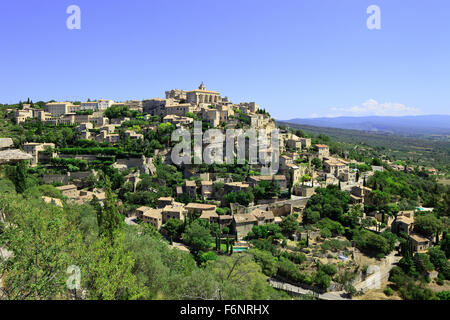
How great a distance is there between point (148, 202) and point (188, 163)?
25.8ft

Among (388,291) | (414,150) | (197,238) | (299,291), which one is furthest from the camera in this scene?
(414,150)

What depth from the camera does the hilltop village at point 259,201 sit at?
2095cm

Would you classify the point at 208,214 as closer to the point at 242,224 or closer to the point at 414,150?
the point at 242,224

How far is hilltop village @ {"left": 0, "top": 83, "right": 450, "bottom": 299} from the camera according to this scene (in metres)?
21.0

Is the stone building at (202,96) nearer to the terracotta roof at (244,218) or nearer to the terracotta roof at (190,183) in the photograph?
the terracotta roof at (190,183)

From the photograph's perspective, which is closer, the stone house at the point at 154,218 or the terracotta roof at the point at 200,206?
the stone house at the point at 154,218

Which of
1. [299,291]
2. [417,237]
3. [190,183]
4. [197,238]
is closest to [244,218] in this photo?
[197,238]

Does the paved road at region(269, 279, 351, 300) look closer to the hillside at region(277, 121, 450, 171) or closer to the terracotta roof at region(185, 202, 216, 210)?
the terracotta roof at region(185, 202, 216, 210)

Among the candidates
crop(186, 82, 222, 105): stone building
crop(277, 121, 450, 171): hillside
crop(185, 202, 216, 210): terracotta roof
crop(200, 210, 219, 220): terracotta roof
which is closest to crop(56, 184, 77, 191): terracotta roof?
crop(185, 202, 216, 210): terracotta roof

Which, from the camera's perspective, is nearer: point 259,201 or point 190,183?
point 259,201

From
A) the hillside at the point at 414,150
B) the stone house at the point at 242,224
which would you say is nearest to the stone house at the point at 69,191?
the stone house at the point at 242,224

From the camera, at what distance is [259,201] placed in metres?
30.0

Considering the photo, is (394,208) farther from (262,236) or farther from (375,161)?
(375,161)

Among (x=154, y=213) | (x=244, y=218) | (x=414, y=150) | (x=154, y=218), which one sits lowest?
(x=244, y=218)
